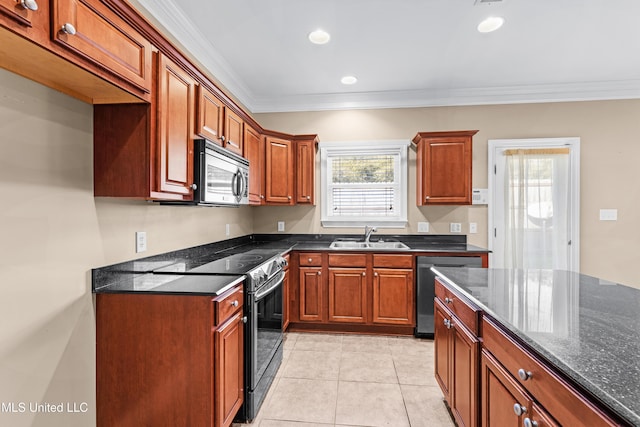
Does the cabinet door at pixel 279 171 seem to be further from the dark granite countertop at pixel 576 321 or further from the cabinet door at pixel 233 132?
the dark granite countertop at pixel 576 321

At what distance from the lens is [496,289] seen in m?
1.56

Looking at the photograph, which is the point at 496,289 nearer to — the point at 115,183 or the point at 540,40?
the point at 115,183

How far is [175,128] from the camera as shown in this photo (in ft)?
5.76

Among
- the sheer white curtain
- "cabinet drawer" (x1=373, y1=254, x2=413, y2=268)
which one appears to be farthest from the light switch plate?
"cabinet drawer" (x1=373, y1=254, x2=413, y2=268)

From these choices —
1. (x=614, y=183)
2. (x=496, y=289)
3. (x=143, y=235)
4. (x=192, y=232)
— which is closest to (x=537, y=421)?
(x=496, y=289)

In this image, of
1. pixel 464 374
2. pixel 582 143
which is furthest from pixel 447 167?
pixel 464 374

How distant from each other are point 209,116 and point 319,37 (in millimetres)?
1189

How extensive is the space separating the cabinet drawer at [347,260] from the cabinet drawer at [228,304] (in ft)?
5.04

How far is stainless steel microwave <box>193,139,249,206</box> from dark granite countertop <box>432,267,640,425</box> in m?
1.58

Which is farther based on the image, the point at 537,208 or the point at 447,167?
the point at 537,208

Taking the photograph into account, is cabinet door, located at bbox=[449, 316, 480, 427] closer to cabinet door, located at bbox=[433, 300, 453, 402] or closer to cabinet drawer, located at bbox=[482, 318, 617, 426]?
cabinet door, located at bbox=[433, 300, 453, 402]

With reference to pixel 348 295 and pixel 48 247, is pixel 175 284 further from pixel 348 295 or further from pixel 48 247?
pixel 348 295

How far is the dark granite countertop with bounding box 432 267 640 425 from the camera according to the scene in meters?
0.74

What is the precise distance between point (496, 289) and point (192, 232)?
7.31 ft
